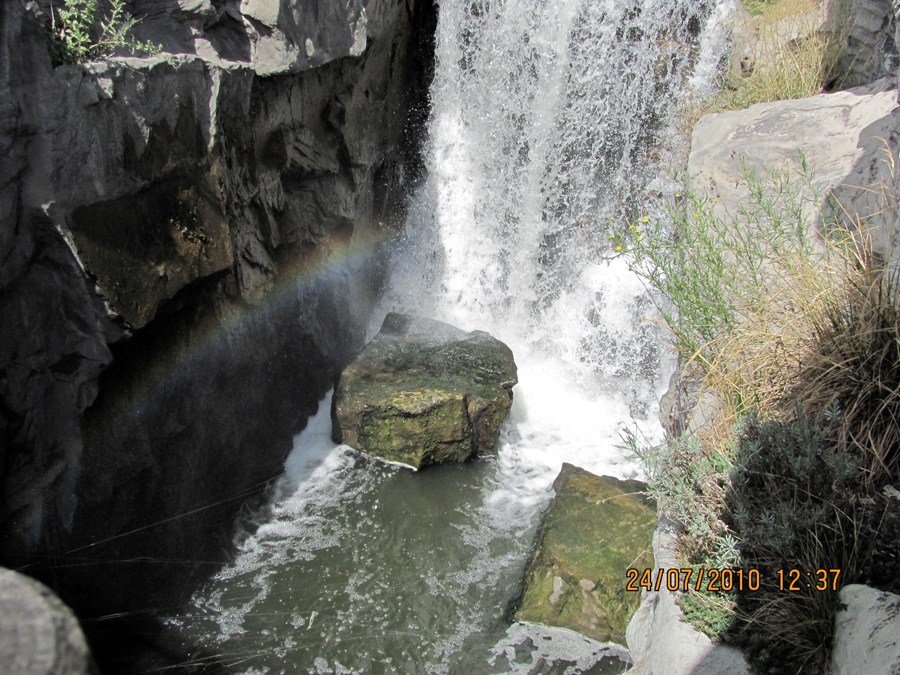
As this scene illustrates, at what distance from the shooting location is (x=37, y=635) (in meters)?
0.55

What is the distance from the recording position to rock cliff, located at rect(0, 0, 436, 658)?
8.72 feet

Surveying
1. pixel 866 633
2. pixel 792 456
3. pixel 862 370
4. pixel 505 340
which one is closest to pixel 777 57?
pixel 505 340

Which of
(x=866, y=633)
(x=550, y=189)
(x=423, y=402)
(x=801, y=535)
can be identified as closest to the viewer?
(x=866, y=633)

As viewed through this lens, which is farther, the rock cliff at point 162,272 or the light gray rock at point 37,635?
the rock cliff at point 162,272

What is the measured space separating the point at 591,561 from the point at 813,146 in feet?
10.4

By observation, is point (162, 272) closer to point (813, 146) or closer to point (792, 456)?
point (792, 456)

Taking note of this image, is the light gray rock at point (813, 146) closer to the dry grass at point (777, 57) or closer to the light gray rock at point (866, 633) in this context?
the dry grass at point (777, 57)

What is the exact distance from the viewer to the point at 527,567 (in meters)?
3.85

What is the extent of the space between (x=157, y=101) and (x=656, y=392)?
4.94 m

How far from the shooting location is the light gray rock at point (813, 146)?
3.57 meters

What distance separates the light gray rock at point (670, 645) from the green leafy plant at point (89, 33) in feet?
11.1

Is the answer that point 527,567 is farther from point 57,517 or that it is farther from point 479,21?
point 479,21

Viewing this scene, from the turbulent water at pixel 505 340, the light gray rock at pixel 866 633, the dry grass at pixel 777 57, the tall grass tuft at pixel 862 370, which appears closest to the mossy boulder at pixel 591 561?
the turbulent water at pixel 505 340

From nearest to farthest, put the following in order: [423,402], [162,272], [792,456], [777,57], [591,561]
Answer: [792,456]
[162,272]
[591,561]
[423,402]
[777,57]
